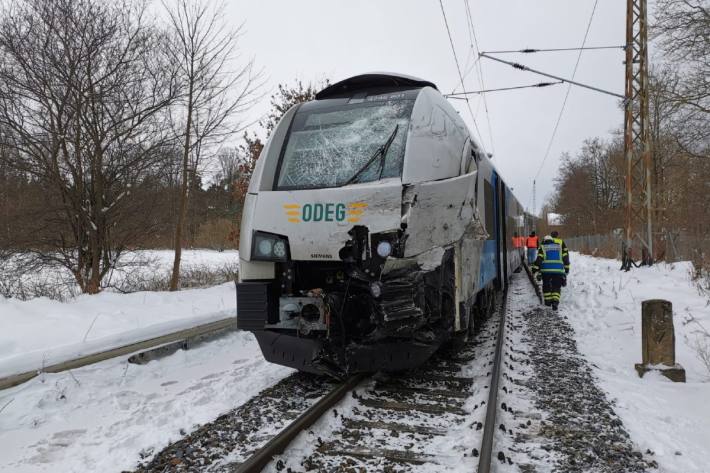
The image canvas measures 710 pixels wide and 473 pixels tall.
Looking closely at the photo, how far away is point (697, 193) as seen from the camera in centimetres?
1912

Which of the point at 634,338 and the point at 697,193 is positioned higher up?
the point at 697,193

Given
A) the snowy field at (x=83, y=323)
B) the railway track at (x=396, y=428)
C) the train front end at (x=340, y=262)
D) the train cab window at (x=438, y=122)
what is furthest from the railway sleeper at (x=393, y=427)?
the snowy field at (x=83, y=323)

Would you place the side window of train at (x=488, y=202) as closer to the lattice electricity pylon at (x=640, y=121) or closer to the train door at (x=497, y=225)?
the train door at (x=497, y=225)

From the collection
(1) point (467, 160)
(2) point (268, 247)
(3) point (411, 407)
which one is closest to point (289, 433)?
(3) point (411, 407)

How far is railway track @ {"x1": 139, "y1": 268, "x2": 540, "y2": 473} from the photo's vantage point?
10.6 ft

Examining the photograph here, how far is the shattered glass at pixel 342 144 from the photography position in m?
4.76

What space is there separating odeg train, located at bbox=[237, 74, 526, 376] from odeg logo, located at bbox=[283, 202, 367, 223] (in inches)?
0.4

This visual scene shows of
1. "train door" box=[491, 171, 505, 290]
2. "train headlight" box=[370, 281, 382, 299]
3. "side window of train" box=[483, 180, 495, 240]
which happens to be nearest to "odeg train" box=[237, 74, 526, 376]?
"train headlight" box=[370, 281, 382, 299]

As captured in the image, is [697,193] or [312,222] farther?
[697,193]

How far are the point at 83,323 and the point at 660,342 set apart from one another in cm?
672

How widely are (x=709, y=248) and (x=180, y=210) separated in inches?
607

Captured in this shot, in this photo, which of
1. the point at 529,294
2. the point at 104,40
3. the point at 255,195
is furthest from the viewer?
the point at 529,294

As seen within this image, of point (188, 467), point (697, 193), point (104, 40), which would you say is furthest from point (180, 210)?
point (697, 193)

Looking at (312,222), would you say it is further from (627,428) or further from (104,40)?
(104,40)
